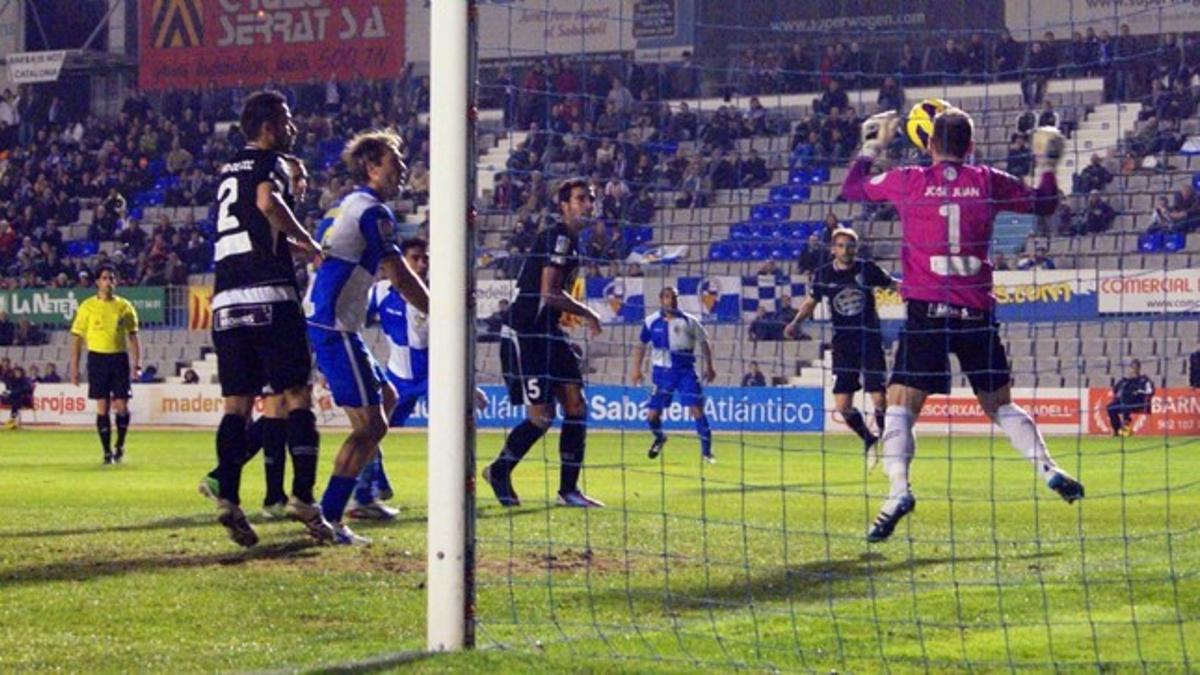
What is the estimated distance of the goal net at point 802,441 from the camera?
22.2 feet

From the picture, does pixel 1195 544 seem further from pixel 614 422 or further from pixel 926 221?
pixel 614 422

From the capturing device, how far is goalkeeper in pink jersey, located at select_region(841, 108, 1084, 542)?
386 inches

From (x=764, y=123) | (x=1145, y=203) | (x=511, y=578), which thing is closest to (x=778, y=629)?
(x=511, y=578)

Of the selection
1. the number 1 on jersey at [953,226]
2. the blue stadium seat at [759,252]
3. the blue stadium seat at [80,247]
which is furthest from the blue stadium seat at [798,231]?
the blue stadium seat at [80,247]

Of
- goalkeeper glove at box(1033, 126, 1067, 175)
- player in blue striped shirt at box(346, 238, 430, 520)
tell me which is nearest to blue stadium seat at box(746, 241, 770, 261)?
player in blue striped shirt at box(346, 238, 430, 520)

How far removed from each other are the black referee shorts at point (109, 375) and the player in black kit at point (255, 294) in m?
10.0

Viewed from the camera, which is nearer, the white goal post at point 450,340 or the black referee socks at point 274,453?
the white goal post at point 450,340

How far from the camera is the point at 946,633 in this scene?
6645 millimetres

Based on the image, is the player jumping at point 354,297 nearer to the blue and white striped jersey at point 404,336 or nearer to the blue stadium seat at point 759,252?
the blue and white striped jersey at point 404,336

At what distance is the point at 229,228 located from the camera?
372 inches

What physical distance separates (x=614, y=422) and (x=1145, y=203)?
16509 mm

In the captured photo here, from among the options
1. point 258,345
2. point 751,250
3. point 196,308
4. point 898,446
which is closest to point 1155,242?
point 751,250

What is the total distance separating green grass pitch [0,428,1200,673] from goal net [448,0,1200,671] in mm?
34

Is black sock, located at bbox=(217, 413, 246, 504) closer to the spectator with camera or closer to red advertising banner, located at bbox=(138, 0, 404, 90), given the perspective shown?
the spectator with camera
